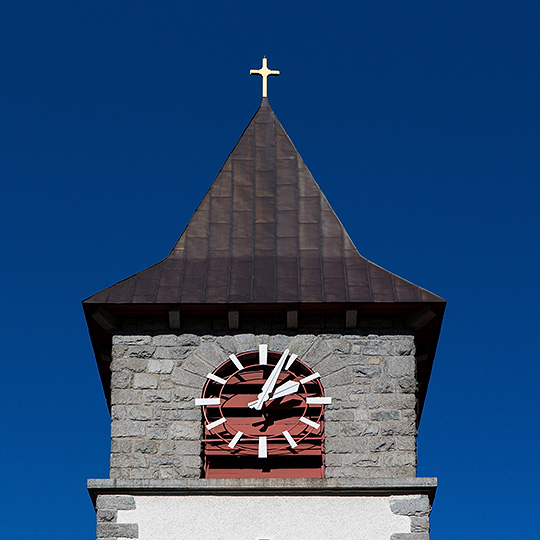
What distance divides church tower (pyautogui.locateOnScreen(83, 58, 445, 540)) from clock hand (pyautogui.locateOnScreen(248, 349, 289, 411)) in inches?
0.7

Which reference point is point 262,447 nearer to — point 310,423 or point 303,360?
point 310,423

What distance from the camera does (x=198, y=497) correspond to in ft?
57.4

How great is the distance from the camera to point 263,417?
18281mm

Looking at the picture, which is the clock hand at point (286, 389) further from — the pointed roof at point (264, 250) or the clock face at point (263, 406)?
the pointed roof at point (264, 250)

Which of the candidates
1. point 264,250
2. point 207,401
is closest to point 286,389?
point 207,401

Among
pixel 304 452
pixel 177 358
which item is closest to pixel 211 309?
pixel 177 358

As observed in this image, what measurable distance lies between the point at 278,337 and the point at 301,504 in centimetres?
226

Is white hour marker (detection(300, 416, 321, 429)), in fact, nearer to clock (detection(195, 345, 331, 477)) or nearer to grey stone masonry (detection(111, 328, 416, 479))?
clock (detection(195, 345, 331, 477))

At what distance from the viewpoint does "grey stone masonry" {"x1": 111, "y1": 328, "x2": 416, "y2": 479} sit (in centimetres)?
1792

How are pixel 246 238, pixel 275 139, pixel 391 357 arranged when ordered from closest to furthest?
1. pixel 391 357
2. pixel 246 238
3. pixel 275 139

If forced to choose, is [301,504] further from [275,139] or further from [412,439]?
[275,139]

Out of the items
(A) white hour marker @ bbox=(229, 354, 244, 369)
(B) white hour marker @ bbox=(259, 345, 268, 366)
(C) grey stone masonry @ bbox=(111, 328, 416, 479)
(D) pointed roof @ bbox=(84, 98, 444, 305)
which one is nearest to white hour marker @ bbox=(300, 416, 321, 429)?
(C) grey stone masonry @ bbox=(111, 328, 416, 479)

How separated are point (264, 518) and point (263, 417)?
1370 millimetres

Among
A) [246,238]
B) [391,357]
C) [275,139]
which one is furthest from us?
[275,139]
